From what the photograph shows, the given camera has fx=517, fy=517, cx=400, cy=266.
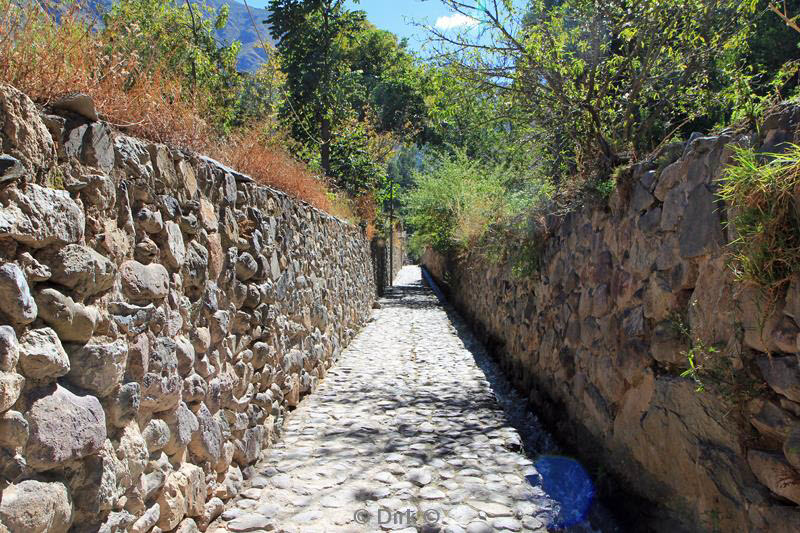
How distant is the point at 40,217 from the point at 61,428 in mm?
673

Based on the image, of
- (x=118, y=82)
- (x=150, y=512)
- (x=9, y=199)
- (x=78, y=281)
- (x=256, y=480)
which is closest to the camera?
(x=9, y=199)

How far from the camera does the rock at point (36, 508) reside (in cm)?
143

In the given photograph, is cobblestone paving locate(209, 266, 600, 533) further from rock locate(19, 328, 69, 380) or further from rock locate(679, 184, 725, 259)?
rock locate(679, 184, 725, 259)

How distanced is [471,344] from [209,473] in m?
6.11

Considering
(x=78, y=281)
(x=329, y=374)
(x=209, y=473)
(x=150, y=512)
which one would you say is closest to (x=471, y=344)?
(x=329, y=374)

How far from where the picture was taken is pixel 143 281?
2.25 m

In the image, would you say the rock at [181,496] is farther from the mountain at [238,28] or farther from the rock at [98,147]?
the mountain at [238,28]

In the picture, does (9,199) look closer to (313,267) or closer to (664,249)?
(664,249)

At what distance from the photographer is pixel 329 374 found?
20.7ft

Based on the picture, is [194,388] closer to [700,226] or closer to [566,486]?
[566,486]

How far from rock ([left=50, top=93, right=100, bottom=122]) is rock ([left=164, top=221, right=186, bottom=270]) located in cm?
68

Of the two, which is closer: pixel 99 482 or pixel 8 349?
pixel 8 349

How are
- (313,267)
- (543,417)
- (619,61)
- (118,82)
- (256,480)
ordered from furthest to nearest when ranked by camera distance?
(313,267) < (619,61) < (543,417) < (256,480) < (118,82)

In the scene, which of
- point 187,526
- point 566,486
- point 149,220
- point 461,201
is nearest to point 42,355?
point 149,220
